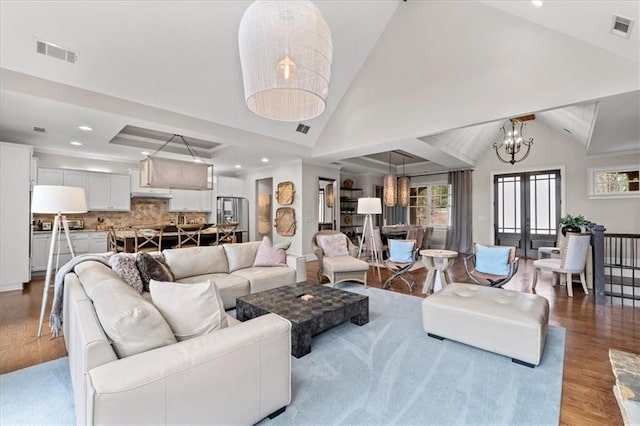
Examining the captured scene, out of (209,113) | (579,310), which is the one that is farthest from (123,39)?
(579,310)

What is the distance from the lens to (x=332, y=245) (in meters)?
5.03

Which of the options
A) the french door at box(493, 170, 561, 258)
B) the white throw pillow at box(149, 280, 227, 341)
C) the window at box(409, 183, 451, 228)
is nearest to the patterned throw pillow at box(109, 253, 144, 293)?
the white throw pillow at box(149, 280, 227, 341)

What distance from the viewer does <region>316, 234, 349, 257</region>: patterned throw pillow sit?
16.4ft

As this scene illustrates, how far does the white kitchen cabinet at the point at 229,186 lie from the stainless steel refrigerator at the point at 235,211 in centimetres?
16

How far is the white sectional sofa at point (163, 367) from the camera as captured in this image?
1156 millimetres

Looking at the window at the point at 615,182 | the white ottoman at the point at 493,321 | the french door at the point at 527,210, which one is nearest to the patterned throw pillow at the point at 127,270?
the white ottoman at the point at 493,321

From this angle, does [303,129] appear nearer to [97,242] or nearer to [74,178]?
[74,178]

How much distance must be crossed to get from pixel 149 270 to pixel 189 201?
5203 millimetres

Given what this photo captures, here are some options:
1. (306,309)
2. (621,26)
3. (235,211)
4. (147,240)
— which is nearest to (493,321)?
(306,309)

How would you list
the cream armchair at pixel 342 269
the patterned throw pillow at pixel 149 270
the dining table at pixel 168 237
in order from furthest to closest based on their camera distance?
the dining table at pixel 168 237 → the cream armchair at pixel 342 269 → the patterned throw pillow at pixel 149 270

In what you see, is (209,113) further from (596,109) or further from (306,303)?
(596,109)

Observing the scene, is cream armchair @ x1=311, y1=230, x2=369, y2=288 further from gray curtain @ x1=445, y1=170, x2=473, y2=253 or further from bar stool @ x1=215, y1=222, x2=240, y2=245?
gray curtain @ x1=445, y1=170, x2=473, y2=253

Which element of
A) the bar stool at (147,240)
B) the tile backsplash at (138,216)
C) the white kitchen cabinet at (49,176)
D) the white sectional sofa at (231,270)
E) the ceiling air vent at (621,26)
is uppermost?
the ceiling air vent at (621,26)

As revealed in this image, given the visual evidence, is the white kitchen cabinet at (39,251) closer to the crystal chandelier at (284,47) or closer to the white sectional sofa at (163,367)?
the white sectional sofa at (163,367)
